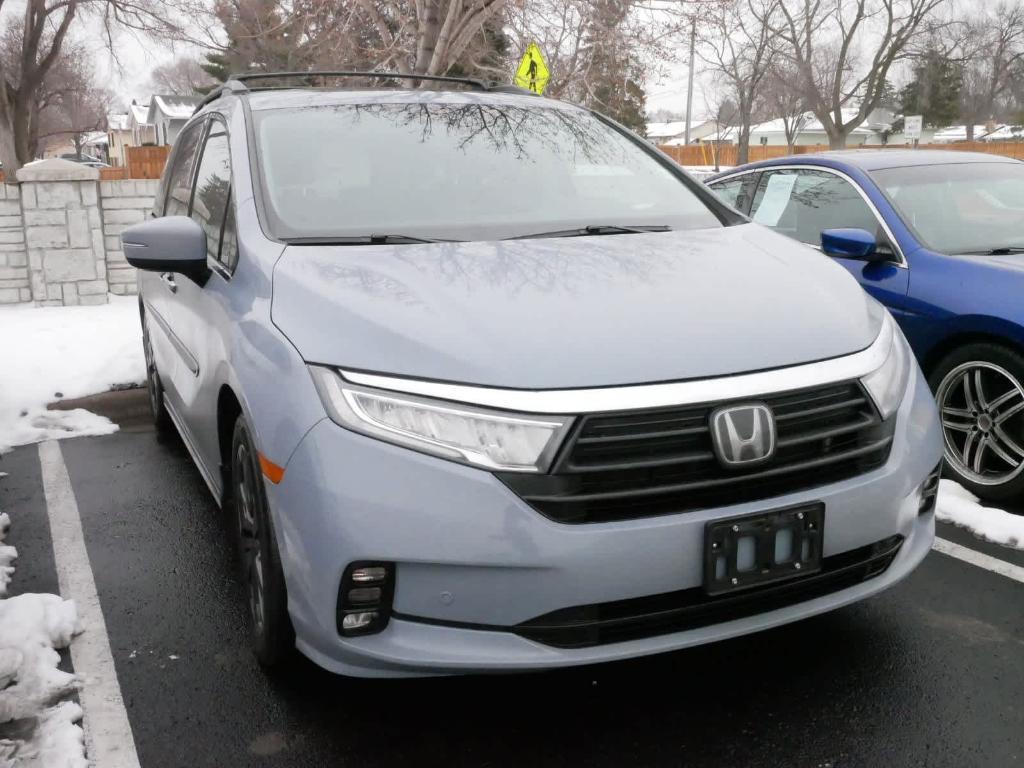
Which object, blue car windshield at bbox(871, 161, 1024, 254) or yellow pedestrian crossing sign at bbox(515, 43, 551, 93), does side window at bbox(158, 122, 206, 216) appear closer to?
blue car windshield at bbox(871, 161, 1024, 254)

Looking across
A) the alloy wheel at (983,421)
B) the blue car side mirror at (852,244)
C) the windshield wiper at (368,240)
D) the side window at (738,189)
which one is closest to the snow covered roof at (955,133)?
the side window at (738,189)

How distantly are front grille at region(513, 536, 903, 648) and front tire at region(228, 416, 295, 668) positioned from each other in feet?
2.35

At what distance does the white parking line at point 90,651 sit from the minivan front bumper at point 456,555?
2.02 ft

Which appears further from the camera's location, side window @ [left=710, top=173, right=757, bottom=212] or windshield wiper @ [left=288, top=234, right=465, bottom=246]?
side window @ [left=710, top=173, right=757, bottom=212]

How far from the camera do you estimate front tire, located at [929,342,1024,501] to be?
12.6ft

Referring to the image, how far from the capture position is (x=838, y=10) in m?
40.7

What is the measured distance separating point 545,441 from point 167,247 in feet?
5.24

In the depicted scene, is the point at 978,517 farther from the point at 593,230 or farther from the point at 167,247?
the point at 167,247

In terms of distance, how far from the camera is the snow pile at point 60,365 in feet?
18.0

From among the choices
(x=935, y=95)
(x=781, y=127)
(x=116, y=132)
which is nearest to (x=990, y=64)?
(x=935, y=95)

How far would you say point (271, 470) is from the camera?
234 centimetres

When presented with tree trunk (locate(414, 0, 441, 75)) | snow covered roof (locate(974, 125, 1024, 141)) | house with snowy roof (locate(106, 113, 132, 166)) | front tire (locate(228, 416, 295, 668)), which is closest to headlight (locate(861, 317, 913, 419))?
front tire (locate(228, 416, 295, 668))

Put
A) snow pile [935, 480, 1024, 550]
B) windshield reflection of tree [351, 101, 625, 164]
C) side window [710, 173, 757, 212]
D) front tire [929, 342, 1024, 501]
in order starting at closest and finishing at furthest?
windshield reflection of tree [351, 101, 625, 164] < snow pile [935, 480, 1024, 550] < front tire [929, 342, 1024, 501] < side window [710, 173, 757, 212]

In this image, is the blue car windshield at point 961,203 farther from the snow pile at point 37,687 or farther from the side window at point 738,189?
the snow pile at point 37,687
